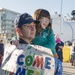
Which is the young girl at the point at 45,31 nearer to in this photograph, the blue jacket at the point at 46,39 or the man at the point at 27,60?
the blue jacket at the point at 46,39

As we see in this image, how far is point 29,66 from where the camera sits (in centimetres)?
207

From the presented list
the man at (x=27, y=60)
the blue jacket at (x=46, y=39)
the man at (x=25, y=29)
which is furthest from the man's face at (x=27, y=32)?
the blue jacket at (x=46, y=39)

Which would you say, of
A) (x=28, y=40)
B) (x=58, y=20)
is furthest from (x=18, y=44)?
(x=58, y=20)

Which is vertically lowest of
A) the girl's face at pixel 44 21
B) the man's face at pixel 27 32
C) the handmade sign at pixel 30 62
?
the handmade sign at pixel 30 62

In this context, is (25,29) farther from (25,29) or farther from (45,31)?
(45,31)

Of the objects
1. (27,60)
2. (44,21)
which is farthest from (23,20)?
(44,21)

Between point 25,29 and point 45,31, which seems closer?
point 25,29

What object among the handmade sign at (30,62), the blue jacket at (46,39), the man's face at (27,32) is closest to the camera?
the handmade sign at (30,62)

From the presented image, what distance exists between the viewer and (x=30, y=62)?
6.82 feet

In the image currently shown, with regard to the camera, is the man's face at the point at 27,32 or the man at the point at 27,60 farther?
the man's face at the point at 27,32

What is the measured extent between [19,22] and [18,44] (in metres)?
0.23

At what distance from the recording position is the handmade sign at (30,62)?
2068 millimetres

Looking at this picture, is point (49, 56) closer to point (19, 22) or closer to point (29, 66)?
point (29, 66)

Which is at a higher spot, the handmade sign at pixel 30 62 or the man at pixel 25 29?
the man at pixel 25 29
